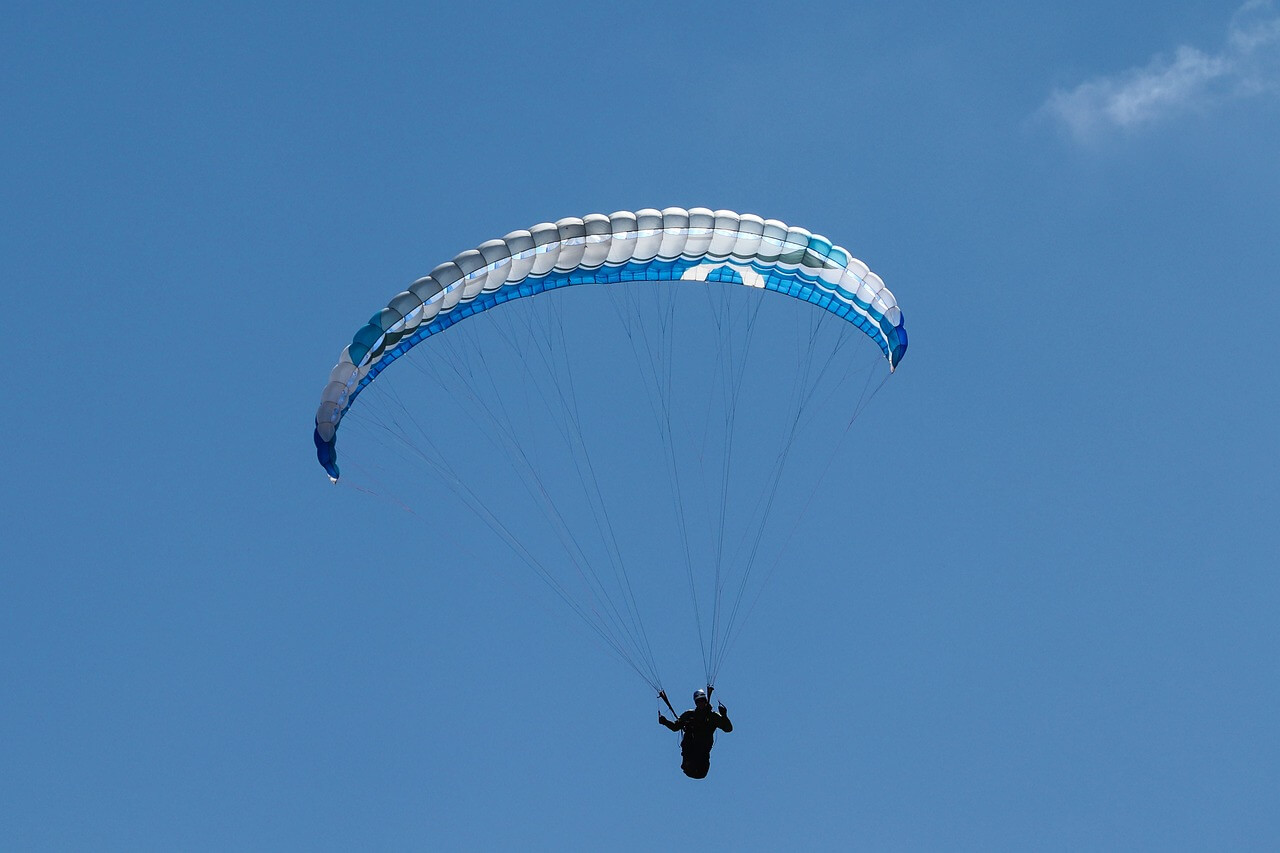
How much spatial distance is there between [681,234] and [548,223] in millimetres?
1544

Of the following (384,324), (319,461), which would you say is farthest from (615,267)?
(319,461)

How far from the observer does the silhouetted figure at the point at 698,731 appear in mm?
22844

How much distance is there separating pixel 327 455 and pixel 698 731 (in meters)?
5.54

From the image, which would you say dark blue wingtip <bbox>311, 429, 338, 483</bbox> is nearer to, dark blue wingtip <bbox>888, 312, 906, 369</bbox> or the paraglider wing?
the paraglider wing

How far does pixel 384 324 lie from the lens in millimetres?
23297

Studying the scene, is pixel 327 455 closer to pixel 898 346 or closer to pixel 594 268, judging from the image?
pixel 594 268

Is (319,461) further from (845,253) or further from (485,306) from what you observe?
(845,253)

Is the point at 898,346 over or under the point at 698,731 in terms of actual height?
over

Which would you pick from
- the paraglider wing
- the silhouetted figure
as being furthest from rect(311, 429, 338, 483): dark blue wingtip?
the silhouetted figure

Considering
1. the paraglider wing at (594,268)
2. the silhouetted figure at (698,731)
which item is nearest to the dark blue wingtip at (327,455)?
the paraglider wing at (594,268)

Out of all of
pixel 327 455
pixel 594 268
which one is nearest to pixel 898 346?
pixel 594 268

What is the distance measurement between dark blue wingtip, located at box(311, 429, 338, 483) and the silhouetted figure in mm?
5020

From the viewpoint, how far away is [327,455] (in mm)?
24281

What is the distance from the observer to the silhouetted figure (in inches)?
899
